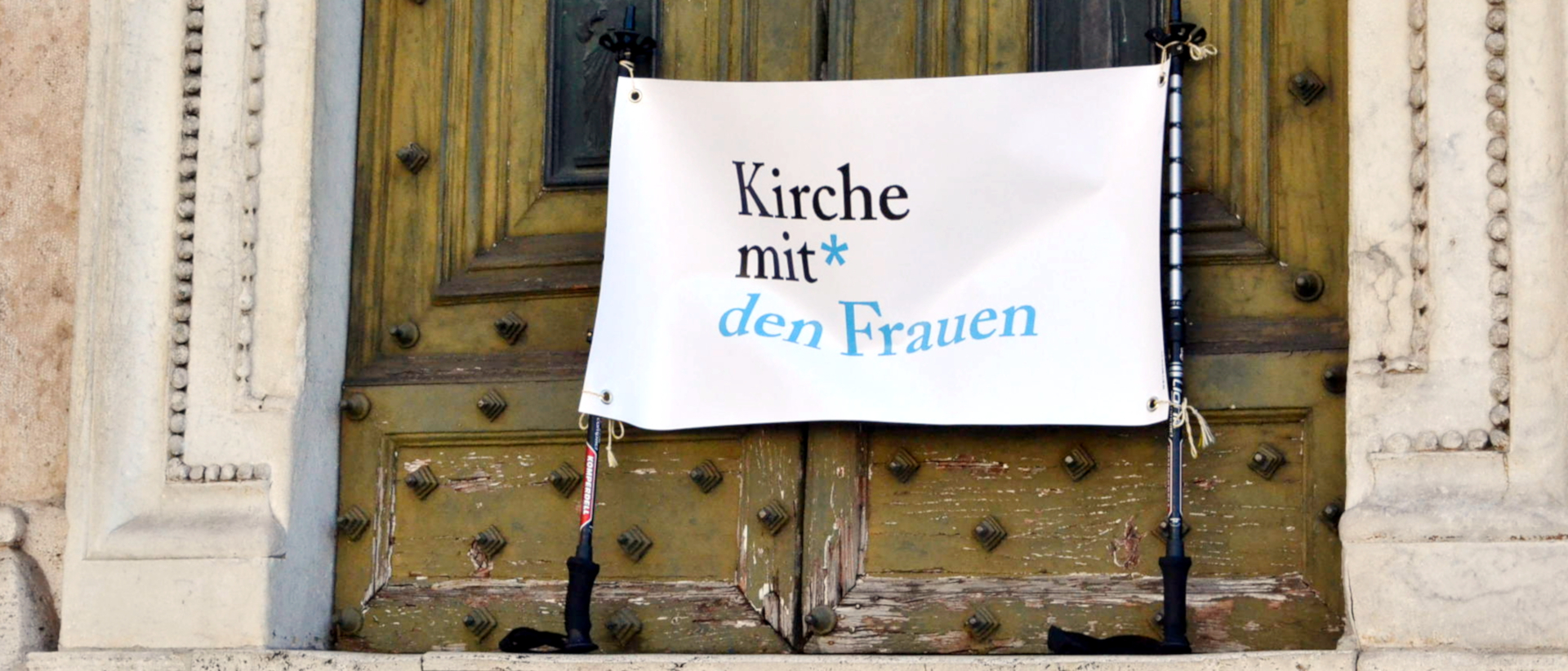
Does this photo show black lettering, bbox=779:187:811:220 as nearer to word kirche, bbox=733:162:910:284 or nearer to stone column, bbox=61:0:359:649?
word kirche, bbox=733:162:910:284

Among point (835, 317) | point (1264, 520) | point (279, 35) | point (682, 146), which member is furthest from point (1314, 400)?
point (279, 35)

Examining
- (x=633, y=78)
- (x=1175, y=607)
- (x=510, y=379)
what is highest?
(x=633, y=78)

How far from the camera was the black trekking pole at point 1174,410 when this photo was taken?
11.5 ft

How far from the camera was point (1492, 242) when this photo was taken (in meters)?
3.43

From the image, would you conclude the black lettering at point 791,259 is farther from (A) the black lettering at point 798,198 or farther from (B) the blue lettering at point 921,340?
(B) the blue lettering at point 921,340

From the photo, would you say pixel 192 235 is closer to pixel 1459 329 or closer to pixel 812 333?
pixel 812 333

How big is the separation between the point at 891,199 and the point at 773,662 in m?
0.85

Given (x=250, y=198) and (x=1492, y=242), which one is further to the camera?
(x=250, y=198)

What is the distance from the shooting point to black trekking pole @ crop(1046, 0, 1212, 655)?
11.5ft

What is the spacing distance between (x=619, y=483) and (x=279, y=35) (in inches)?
42.6

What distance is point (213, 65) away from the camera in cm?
418

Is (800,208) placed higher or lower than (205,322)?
higher

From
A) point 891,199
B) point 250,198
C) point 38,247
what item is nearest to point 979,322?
point 891,199

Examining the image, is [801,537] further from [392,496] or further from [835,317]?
[392,496]
